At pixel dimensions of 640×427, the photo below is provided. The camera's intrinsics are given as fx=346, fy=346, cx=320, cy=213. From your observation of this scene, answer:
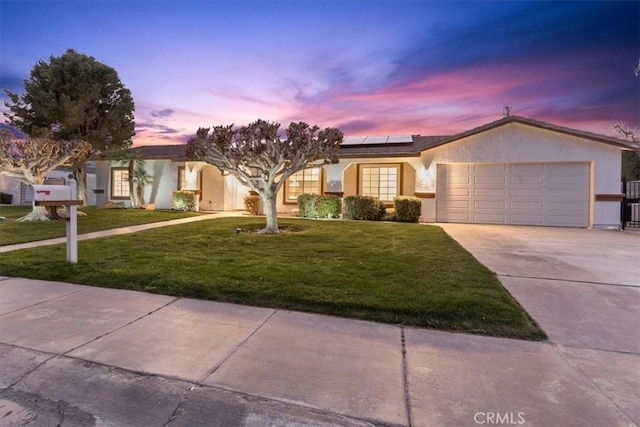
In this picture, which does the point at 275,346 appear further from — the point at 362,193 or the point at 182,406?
A: the point at 362,193

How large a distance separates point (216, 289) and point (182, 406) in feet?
7.93

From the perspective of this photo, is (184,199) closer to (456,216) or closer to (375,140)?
(375,140)

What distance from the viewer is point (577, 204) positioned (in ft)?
41.7

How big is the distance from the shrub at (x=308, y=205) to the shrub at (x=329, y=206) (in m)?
0.22

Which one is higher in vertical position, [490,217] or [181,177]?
[181,177]

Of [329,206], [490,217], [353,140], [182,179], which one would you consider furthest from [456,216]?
[182,179]

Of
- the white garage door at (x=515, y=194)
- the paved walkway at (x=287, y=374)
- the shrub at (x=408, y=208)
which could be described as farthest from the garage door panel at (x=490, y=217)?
the paved walkway at (x=287, y=374)

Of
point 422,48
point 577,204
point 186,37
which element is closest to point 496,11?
point 422,48

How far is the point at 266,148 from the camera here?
9.55 meters

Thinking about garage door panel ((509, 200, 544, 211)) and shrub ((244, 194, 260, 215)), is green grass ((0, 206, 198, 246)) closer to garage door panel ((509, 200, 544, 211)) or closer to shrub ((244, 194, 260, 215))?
shrub ((244, 194, 260, 215))

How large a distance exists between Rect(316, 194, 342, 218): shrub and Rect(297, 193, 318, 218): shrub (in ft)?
0.73

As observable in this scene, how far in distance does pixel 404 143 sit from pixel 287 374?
14.6m

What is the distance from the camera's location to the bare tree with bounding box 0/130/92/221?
11.5m

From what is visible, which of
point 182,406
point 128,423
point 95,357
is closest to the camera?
point 128,423
